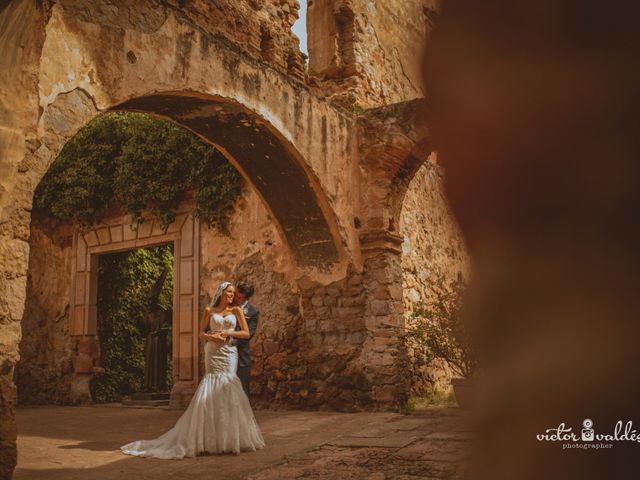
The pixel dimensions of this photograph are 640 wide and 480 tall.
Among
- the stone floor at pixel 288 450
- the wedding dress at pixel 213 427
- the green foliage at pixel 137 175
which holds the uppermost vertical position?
the green foliage at pixel 137 175

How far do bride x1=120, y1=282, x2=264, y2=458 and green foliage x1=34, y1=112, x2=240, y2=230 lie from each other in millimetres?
3625

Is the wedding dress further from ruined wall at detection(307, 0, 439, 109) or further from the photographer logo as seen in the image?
ruined wall at detection(307, 0, 439, 109)

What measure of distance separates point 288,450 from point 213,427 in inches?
24.9

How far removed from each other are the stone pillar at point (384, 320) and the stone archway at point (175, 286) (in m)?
2.62

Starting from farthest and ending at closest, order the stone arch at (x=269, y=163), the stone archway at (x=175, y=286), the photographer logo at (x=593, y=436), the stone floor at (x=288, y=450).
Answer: the stone archway at (x=175, y=286)
the stone arch at (x=269, y=163)
the stone floor at (x=288, y=450)
the photographer logo at (x=593, y=436)

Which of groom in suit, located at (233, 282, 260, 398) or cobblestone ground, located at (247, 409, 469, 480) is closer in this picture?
cobblestone ground, located at (247, 409, 469, 480)

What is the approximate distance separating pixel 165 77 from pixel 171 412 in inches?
186

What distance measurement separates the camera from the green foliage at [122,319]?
974 cm

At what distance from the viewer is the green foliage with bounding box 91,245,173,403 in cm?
974

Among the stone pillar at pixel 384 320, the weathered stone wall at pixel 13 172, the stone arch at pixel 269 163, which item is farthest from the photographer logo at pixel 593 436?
the stone pillar at pixel 384 320

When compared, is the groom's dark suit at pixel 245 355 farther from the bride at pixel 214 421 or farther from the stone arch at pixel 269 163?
the stone arch at pixel 269 163

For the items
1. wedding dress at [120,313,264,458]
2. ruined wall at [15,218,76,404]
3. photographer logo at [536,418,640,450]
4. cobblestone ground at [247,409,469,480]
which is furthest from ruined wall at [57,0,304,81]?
ruined wall at [15,218,76,404]

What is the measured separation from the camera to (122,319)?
10.2 m

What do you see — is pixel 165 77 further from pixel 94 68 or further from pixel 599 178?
pixel 599 178
